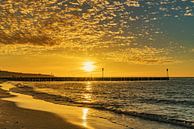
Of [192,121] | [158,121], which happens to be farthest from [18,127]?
[192,121]

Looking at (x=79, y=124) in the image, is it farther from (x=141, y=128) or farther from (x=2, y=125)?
(x=2, y=125)

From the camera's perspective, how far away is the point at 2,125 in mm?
16938

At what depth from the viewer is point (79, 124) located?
2052 cm

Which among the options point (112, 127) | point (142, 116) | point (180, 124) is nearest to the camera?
point (112, 127)

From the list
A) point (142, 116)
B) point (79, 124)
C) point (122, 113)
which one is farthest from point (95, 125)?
point (122, 113)

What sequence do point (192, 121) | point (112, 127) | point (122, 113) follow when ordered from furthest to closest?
point (122, 113) → point (192, 121) → point (112, 127)

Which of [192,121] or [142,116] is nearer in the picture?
[192,121]

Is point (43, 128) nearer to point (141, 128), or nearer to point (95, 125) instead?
point (95, 125)

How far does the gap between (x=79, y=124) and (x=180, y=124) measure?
7.09 metres

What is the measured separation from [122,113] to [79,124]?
9051 mm

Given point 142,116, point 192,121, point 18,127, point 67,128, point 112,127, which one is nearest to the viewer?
point 18,127

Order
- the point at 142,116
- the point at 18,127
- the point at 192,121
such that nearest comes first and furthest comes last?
the point at 18,127 → the point at 192,121 → the point at 142,116

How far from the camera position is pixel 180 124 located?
22.1 m

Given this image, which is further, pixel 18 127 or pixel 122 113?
pixel 122 113
